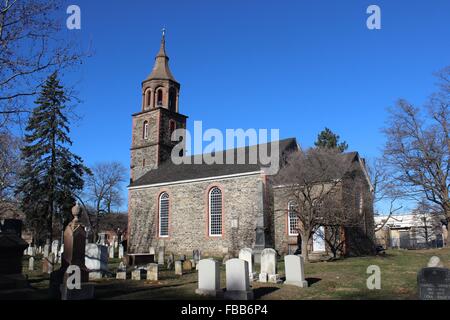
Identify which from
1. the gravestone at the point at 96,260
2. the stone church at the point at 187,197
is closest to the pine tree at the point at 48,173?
the stone church at the point at 187,197

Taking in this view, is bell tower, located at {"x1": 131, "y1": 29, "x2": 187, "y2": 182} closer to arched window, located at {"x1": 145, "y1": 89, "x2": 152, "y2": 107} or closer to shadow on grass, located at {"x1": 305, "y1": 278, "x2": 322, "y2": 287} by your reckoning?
arched window, located at {"x1": 145, "y1": 89, "x2": 152, "y2": 107}

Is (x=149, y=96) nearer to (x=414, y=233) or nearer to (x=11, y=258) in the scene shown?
(x=11, y=258)

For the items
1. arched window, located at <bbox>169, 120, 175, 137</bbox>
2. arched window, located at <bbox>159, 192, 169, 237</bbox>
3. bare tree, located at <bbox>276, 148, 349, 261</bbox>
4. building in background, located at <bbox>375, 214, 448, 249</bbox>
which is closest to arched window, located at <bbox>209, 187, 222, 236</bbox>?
arched window, located at <bbox>159, 192, 169, 237</bbox>

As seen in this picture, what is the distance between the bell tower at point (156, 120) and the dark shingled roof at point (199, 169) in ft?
5.07

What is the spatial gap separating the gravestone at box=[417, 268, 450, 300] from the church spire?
3246 centimetres

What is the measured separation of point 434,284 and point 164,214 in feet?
83.5

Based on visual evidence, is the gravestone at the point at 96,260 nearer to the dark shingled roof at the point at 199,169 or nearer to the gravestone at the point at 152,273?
the gravestone at the point at 152,273

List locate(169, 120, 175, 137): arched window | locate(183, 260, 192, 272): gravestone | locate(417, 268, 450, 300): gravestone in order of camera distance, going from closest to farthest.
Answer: locate(417, 268, 450, 300): gravestone → locate(183, 260, 192, 272): gravestone → locate(169, 120, 175, 137): arched window

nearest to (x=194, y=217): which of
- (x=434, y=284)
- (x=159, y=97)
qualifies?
(x=159, y=97)

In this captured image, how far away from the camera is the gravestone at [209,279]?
33.9 feet

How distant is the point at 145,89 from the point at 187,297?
1232 inches

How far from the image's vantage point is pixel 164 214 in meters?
31.6

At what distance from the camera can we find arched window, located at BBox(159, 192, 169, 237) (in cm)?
3126

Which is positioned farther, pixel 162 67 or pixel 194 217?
pixel 162 67
